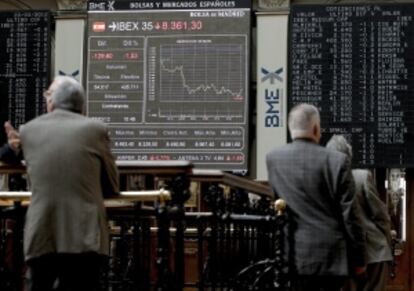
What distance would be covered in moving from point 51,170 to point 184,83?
684cm

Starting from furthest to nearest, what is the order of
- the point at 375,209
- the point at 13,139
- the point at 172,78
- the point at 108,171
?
1. the point at 172,78
2. the point at 375,209
3. the point at 13,139
4. the point at 108,171

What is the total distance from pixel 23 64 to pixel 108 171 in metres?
7.27

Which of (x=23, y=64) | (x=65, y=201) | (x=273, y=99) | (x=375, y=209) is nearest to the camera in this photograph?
(x=65, y=201)

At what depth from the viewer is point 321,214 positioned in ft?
17.9

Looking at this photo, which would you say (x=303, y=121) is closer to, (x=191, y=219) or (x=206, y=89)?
(x=191, y=219)

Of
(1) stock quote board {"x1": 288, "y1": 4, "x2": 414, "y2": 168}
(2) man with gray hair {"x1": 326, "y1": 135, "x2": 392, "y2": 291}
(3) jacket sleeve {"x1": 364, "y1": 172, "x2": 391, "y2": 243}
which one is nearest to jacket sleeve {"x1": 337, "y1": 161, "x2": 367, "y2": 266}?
(2) man with gray hair {"x1": 326, "y1": 135, "x2": 392, "y2": 291}

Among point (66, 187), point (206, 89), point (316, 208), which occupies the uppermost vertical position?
point (206, 89)

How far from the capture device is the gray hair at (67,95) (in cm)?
477

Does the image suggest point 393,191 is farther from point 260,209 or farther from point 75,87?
point 75,87

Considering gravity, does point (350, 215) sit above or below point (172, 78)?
below

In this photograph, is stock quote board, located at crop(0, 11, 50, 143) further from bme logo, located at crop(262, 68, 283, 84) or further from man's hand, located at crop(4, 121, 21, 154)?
man's hand, located at crop(4, 121, 21, 154)

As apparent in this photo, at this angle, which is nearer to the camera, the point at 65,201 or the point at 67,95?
the point at 65,201

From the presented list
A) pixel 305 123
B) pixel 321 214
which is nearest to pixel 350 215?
pixel 321 214

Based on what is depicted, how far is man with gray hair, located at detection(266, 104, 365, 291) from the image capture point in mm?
5434
